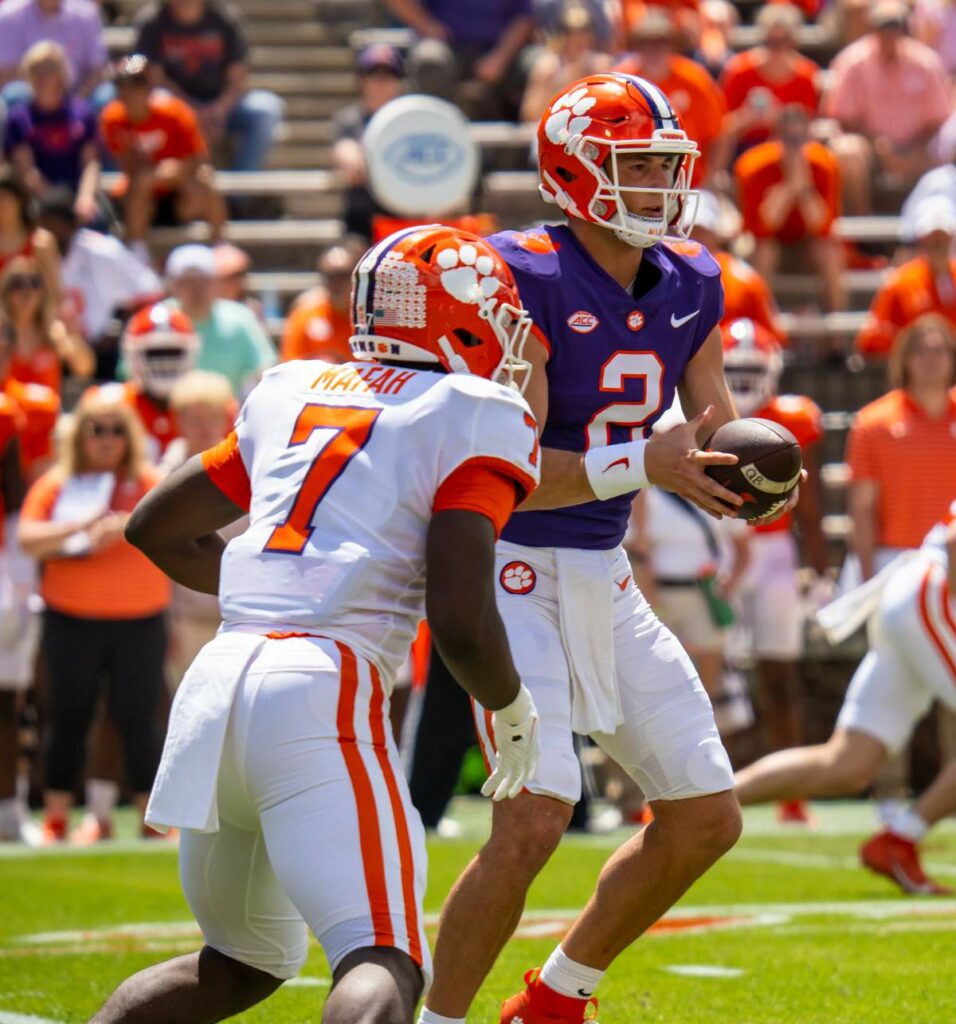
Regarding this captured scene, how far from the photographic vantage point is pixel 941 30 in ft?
48.1

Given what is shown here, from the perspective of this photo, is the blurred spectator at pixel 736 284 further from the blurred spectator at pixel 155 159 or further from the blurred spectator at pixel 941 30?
the blurred spectator at pixel 941 30

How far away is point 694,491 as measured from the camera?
414 centimetres

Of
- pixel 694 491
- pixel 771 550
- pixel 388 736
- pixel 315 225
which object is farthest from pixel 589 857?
pixel 315 225

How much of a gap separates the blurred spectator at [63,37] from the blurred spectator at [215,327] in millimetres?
2834

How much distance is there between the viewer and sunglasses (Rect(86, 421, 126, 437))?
8812mm

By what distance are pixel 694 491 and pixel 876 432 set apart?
5759mm

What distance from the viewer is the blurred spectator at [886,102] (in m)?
13.4

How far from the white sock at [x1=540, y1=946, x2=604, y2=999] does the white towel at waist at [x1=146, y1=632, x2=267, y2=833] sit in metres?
1.29

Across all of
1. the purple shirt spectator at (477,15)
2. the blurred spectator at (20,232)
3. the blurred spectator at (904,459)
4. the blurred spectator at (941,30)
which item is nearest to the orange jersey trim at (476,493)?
the blurred spectator at (904,459)

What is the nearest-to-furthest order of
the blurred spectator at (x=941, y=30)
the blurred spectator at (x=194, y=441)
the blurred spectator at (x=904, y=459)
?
the blurred spectator at (x=194, y=441) < the blurred spectator at (x=904, y=459) < the blurred spectator at (x=941, y=30)

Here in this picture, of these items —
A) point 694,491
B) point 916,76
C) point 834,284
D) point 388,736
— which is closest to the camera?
point 388,736

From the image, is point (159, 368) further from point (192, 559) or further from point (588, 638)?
point (192, 559)

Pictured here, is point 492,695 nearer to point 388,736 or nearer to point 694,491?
point 388,736

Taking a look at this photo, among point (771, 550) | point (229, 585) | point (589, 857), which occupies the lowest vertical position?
point (589, 857)
